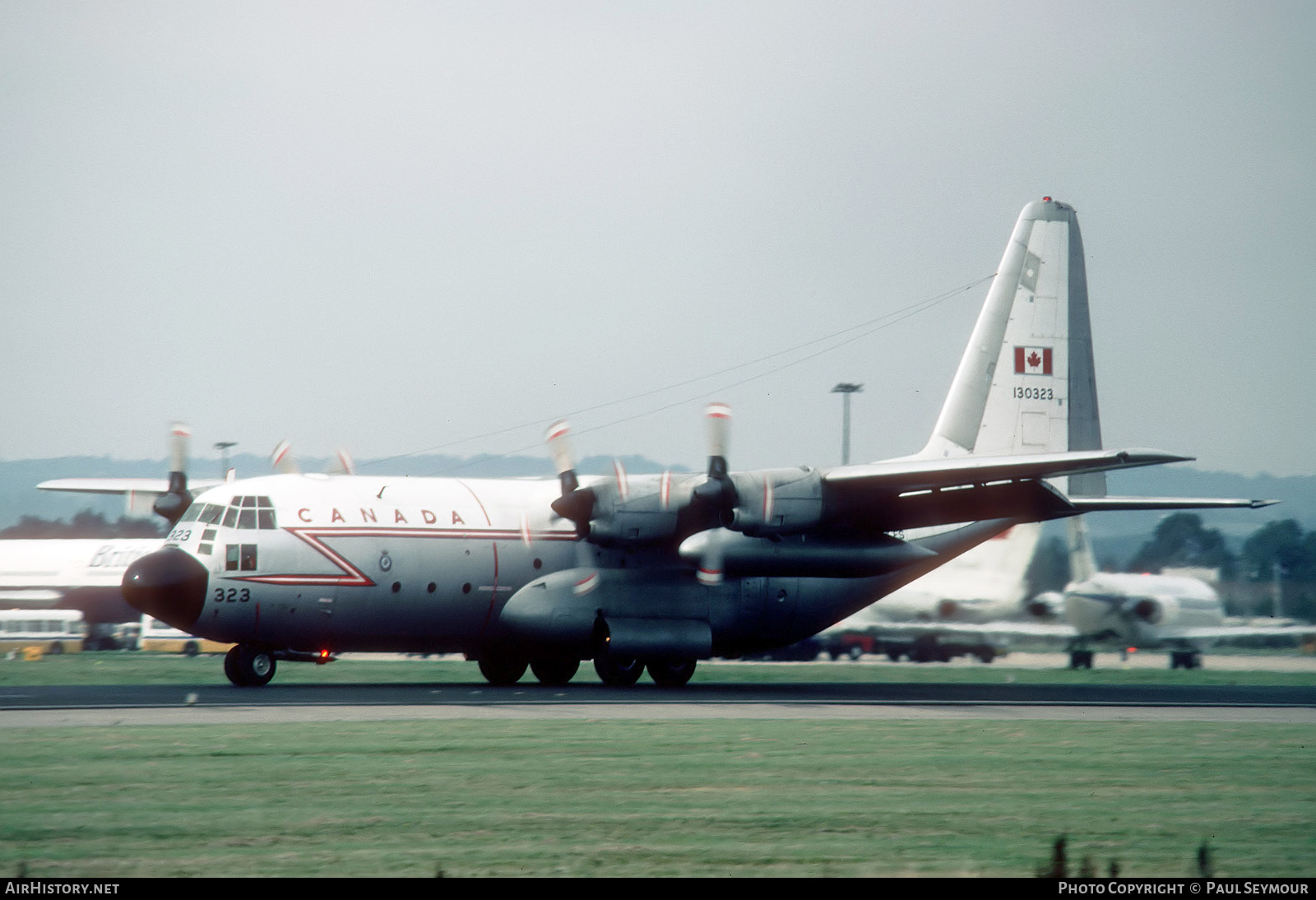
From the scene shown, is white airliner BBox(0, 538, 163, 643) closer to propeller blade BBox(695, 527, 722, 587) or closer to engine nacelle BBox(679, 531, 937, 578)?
propeller blade BBox(695, 527, 722, 587)

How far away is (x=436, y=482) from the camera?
28.8m

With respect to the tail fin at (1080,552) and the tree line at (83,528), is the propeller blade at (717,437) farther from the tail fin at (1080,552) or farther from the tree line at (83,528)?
the tree line at (83,528)

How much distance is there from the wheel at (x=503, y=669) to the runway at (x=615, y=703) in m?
0.71

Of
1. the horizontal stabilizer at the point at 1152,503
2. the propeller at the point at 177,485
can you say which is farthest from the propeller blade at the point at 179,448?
the horizontal stabilizer at the point at 1152,503

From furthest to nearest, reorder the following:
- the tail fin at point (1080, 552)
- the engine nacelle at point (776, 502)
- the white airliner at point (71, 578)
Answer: the white airliner at point (71, 578) → the tail fin at point (1080, 552) → the engine nacelle at point (776, 502)

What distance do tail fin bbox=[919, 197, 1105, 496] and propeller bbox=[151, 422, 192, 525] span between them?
16245 mm

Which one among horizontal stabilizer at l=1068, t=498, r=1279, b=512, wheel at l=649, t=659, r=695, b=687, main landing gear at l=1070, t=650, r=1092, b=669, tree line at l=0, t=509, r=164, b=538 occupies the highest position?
tree line at l=0, t=509, r=164, b=538

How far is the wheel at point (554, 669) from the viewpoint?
29500 millimetres

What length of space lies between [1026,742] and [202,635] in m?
15.3

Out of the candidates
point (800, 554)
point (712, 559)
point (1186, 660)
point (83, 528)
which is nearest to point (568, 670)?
point (712, 559)

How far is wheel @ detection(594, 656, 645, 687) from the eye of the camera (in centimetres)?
2823

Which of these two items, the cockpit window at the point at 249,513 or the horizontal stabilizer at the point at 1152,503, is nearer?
the cockpit window at the point at 249,513

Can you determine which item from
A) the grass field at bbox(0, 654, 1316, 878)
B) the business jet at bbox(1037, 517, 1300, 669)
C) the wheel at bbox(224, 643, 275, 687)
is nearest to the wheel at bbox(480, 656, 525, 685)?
the wheel at bbox(224, 643, 275, 687)
